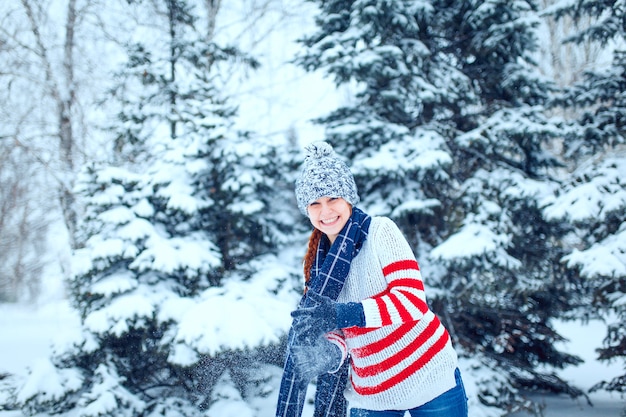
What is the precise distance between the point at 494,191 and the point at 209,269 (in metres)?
2.96

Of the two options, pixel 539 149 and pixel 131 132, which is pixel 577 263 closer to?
pixel 539 149

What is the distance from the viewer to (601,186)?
3820mm

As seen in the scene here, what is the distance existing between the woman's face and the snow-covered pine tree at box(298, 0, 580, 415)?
2.58 meters

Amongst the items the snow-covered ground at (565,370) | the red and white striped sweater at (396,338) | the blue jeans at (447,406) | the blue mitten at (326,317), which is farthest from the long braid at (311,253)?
the snow-covered ground at (565,370)

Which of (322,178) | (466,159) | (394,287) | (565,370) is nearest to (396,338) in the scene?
(394,287)

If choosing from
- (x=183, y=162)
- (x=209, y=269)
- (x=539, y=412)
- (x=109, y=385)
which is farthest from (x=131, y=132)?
(x=539, y=412)

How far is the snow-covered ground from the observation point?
14.1 feet

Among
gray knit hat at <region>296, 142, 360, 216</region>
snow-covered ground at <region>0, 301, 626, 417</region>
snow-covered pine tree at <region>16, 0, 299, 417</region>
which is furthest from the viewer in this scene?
snow-covered ground at <region>0, 301, 626, 417</region>

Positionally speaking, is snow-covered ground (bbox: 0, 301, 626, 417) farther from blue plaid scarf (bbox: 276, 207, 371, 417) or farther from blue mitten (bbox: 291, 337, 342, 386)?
blue mitten (bbox: 291, 337, 342, 386)

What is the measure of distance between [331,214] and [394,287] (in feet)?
1.25

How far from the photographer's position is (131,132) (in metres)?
5.20

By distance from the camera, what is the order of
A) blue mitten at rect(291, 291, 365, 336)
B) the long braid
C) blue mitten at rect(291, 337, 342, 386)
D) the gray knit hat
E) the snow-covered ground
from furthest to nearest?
the snow-covered ground
the long braid
the gray knit hat
blue mitten at rect(291, 337, 342, 386)
blue mitten at rect(291, 291, 365, 336)

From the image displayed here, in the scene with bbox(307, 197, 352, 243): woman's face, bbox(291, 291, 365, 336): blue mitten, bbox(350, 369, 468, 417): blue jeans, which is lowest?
bbox(350, 369, 468, 417): blue jeans

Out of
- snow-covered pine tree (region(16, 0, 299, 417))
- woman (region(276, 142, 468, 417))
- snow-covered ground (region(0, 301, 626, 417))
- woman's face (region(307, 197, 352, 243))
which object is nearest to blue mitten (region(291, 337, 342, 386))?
woman (region(276, 142, 468, 417))
